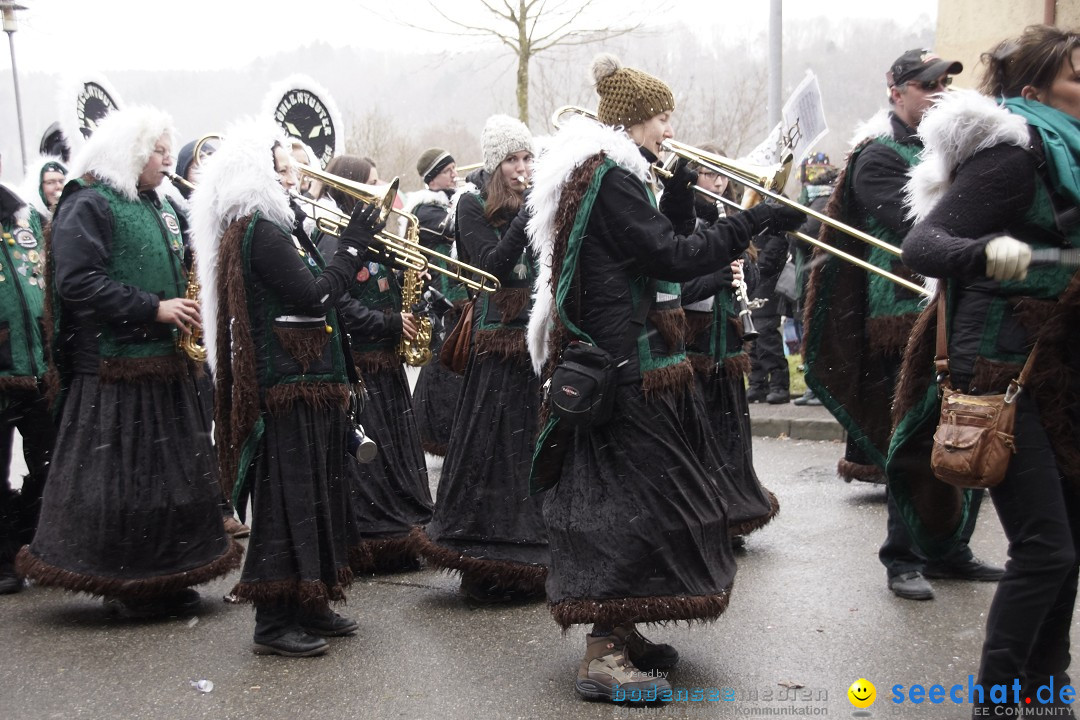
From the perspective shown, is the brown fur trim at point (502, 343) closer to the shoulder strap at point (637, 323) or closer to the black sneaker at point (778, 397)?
the shoulder strap at point (637, 323)

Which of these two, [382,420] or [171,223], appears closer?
[171,223]

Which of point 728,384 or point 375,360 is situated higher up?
point 375,360

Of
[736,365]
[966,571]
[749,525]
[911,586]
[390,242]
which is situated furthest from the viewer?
[736,365]

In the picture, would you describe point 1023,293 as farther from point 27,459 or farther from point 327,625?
point 27,459

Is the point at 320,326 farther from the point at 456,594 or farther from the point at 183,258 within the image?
the point at 456,594

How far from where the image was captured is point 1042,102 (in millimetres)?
3369

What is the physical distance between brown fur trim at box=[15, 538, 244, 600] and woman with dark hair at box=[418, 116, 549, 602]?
99cm

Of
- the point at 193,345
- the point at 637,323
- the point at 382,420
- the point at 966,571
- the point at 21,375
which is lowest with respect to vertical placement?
the point at 966,571

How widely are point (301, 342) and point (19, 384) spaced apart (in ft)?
6.31

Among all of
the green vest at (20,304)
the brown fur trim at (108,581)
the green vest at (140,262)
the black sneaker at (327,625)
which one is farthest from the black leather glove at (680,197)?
the green vest at (20,304)

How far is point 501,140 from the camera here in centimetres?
543

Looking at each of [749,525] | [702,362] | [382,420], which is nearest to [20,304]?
[382,420]

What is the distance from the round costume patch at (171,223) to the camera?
5078 mm

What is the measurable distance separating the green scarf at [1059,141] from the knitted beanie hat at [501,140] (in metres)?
2.58
